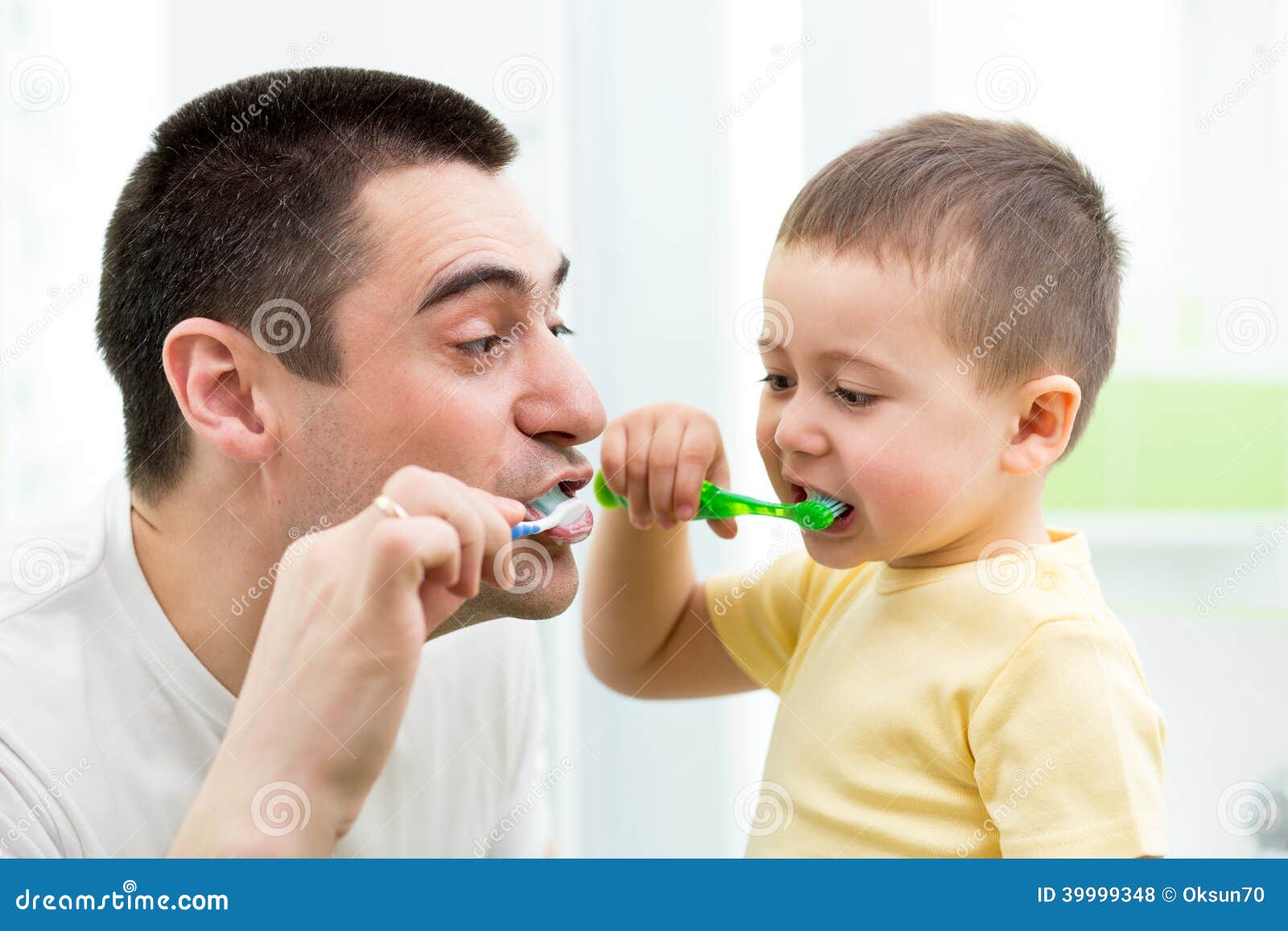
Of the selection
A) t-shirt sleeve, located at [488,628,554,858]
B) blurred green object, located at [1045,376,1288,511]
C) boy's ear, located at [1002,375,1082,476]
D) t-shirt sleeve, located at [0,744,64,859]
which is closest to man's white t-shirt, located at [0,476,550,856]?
t-shirt sleeve, located at [0,744,64,859]

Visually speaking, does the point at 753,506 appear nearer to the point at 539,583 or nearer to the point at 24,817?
the point at 539,583

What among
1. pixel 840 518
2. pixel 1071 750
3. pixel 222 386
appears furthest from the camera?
Result: pixel 222 386

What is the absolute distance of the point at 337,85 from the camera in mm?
1028

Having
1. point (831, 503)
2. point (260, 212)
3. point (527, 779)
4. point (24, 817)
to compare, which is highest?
point (260, 212)

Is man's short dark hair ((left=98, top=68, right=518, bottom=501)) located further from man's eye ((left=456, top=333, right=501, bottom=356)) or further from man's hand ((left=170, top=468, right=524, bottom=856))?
man's hand ((left=170, top=468, right=524, bottom=856))

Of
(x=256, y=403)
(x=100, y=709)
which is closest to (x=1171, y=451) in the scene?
(x=256, y=403)

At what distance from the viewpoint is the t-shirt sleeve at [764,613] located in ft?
3.44

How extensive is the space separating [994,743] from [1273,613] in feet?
3.19

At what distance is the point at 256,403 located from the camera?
983 millimetres

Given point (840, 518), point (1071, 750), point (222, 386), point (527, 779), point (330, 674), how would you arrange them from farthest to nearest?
point (527, 779) < point (222, 386) < point (840, 518) < point (1071, 750) < point (330, 674)

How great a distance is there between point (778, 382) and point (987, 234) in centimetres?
19

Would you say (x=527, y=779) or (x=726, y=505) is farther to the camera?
(x=527, y=779)

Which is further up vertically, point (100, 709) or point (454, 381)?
point (454, 381)

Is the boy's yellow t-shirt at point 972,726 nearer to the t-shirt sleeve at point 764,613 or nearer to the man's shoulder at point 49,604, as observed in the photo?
the t-shirt sleeve at point 764,613
